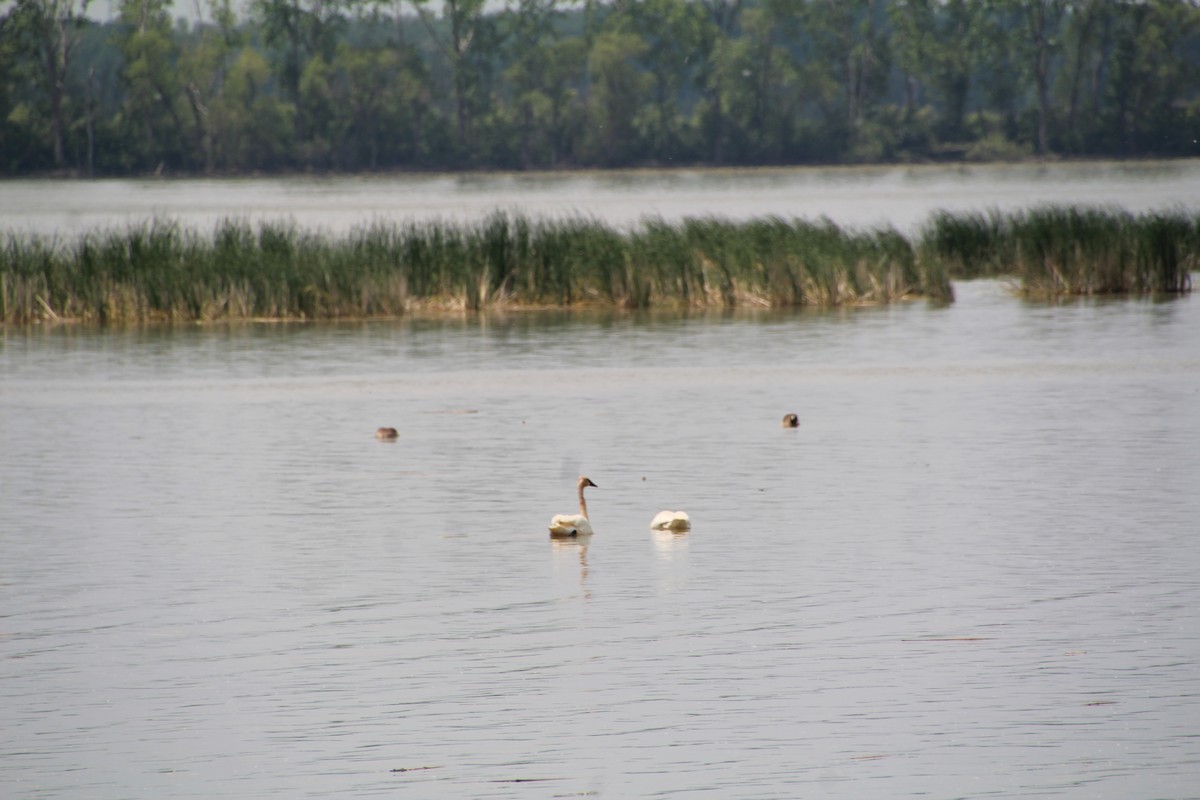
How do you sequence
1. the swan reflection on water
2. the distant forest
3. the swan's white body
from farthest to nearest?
1. the distant forest
2. the swan's white body
3. the swan reflection on water

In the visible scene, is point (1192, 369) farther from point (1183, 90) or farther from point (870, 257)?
point (1183, 90)

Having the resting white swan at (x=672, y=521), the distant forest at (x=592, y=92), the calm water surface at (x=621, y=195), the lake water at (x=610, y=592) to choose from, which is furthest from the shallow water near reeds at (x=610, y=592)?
the distant forest at (x=592, y=92)

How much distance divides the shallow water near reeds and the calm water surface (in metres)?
25.5

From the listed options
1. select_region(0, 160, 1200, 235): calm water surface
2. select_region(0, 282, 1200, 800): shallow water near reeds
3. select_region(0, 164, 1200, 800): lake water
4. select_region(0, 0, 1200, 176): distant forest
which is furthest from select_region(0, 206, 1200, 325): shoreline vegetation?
select_region(0, 0, 1200, 176): distant forest

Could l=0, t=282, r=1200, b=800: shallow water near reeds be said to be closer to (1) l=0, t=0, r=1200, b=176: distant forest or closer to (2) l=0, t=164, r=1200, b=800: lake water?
(2) l=0, t=164, r=1200, b=800: lake water

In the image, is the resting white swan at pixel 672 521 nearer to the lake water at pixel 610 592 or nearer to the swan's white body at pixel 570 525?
the lake water at pixel 610 592

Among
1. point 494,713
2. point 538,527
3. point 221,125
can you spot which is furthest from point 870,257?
point 221,125

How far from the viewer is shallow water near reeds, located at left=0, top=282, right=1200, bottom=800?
7574 mm

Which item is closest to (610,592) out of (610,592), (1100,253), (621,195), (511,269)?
(610,592)

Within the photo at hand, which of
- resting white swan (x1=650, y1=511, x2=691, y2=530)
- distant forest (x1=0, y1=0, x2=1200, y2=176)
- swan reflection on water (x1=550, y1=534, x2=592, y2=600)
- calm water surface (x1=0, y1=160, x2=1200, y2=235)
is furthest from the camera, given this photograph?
distant forest (x1=0, y1=0, x2=1200, y2=176)

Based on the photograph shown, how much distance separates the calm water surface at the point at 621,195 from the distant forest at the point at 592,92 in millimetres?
1698

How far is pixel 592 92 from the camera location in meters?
116

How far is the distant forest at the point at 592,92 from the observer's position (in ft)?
353

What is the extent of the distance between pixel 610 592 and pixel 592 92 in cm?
10732
